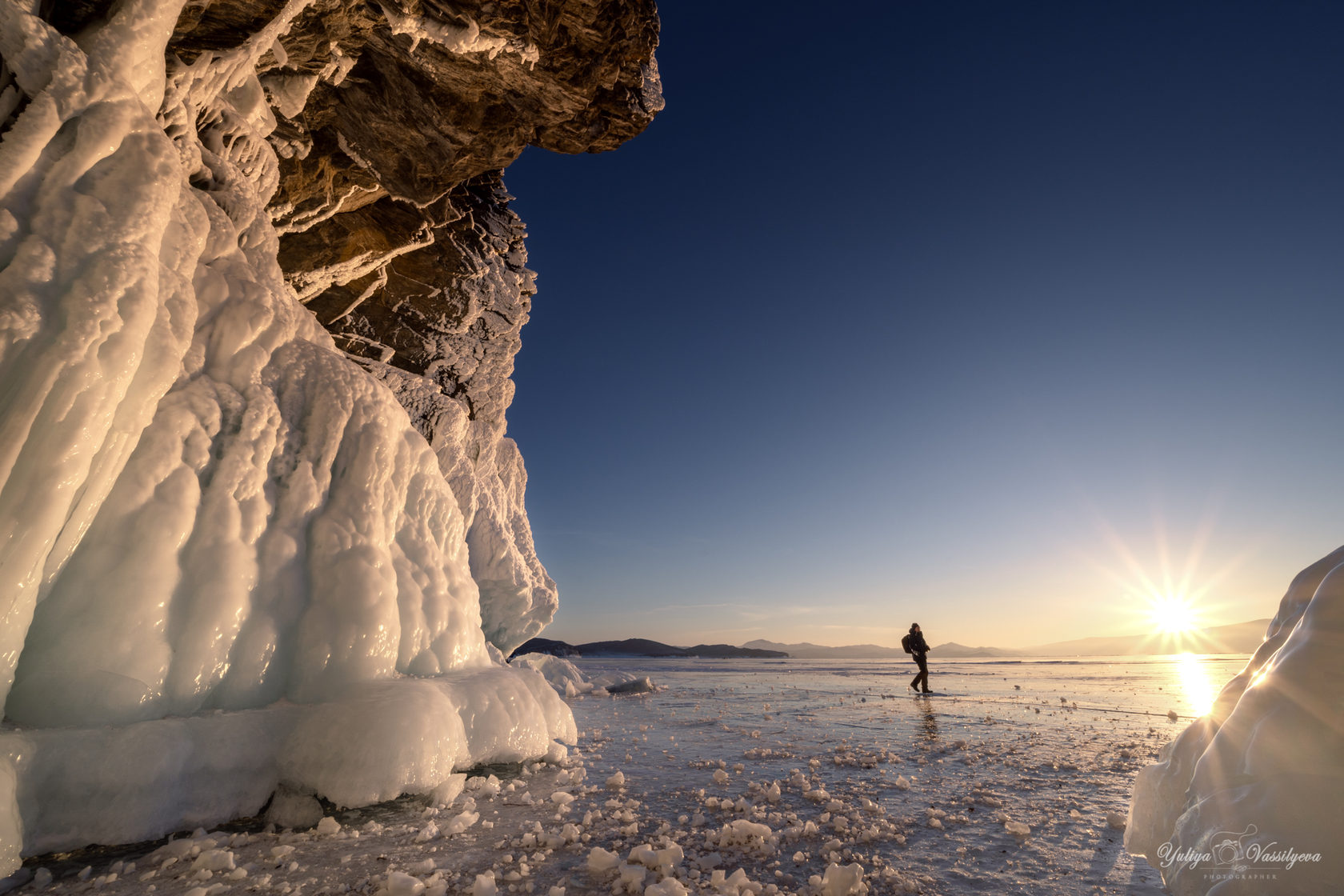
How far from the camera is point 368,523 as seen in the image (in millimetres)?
4645

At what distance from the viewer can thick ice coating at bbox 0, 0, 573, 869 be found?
8.99ft

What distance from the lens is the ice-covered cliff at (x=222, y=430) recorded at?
2793mm

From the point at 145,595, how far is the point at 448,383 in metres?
10.5

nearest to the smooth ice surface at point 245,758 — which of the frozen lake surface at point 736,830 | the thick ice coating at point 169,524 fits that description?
the thick ice coating at point 169,524

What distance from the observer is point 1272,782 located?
2016 mm

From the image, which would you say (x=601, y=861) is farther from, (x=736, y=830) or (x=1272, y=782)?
(x=1272, y=782)

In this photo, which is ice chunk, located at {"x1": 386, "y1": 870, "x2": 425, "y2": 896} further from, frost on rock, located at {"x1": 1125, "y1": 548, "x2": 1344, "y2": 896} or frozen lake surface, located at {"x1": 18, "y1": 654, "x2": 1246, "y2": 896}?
frost on rock, located at {"x1": 1125, "y1": 548, "x2": 1344, "y2": 896}

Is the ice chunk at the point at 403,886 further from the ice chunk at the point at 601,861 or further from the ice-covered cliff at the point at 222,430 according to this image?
the ice-covered cliff at the point at 222,430

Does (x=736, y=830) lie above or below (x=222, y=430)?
below

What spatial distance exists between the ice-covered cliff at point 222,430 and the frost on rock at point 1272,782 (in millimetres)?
3918

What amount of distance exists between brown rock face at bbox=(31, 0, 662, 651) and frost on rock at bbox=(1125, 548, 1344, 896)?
7.07m

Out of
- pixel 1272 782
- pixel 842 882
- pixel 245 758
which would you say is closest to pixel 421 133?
pixel 245 758

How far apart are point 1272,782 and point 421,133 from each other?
8873mm

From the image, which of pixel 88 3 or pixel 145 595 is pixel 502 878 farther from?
pixel 88 3
